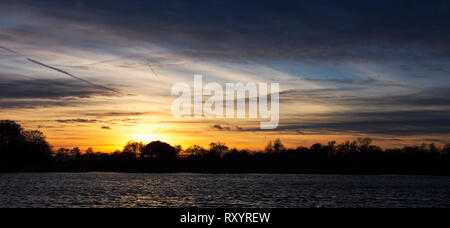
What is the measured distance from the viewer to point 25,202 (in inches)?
1850

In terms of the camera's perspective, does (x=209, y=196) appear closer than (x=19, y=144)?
Yes

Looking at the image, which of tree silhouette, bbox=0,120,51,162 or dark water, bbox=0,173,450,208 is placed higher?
tree silhouette, bbox=0,120,51,162

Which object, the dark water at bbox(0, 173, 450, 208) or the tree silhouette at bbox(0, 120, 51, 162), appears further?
the tree silhouette at bbox(0, 120, 51, 162)

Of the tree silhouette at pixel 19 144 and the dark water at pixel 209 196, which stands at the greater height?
the tree silhouette at pixel 19 144

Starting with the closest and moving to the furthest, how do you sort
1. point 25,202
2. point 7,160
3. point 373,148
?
point 25,202
point 7,160
point 373,148

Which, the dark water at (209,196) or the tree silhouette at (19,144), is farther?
the tree silhouette at (19,144)

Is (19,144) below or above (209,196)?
above
